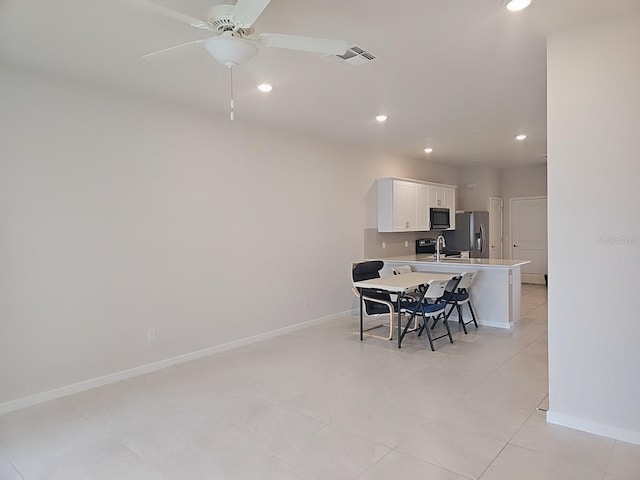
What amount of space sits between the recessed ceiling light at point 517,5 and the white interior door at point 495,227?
22.8ft

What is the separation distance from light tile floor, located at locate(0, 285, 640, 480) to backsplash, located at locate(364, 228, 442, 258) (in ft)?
8.89

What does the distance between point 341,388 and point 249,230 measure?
2.26m

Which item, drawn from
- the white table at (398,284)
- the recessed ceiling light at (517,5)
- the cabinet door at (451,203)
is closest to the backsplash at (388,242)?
the cabinet door at (451,203)

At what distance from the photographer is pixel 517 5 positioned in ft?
7.93

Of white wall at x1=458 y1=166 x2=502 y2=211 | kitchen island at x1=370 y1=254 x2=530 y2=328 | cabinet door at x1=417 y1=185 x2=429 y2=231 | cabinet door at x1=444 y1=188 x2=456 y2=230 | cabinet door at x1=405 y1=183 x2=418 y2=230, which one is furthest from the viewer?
white wall at x1=458 y1=166 x2=502 y2=211

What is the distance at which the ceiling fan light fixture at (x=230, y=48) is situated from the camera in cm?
216

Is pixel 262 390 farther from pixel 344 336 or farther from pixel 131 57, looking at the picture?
pixel 131 57

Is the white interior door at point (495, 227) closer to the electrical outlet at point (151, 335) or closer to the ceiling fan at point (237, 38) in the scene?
the electrical outlet at point (151, 335)

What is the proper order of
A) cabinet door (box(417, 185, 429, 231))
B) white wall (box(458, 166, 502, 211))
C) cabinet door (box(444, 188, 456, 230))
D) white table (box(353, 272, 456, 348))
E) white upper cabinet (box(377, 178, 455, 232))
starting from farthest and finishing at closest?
white wall (box(458, 166, 502, 211)) → cabinet door (box(444, 188, 456, 230)) → cabinet door (box(417, 185, 429, 231)) → white upper cabinet (box(377, 178, 455, 232)) → white table (box(353, 272, 456, 348))

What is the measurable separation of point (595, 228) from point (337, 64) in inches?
87.6

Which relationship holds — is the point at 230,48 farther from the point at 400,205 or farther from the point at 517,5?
the point at 400,205

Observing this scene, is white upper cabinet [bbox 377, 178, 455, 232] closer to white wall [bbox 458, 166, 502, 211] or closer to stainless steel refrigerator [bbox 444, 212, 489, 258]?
stainless steel refrigerator [bbox 444, 212, 489, 258]

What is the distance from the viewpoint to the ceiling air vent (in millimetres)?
2962

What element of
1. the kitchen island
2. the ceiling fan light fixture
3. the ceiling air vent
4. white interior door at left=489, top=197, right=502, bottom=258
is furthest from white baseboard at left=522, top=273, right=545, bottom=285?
the ceiling fan light fixture
